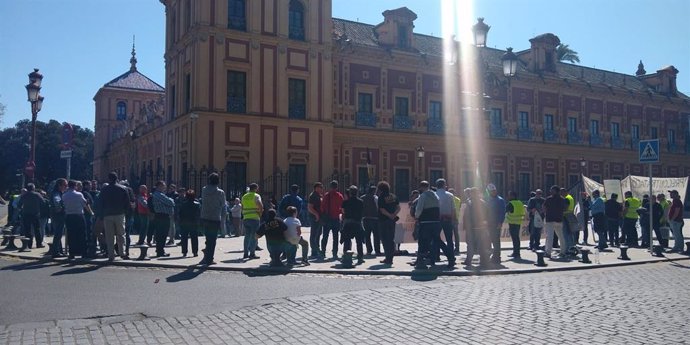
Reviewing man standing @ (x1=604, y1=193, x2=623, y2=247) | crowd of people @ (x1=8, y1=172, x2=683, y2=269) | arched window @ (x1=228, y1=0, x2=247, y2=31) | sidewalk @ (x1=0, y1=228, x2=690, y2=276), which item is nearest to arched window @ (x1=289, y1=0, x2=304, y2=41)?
arched window @ (x1=228, y1=0, x2=247, y2=31)

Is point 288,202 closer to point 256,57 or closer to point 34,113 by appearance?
point 34,113

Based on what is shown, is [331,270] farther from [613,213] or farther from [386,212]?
[613,213]

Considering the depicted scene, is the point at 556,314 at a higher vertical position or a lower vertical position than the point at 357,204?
lower

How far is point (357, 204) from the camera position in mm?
13445

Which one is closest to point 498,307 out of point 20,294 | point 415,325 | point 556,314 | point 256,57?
point 556,314

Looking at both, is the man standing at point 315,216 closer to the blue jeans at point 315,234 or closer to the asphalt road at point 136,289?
the blue jeans at point 315,234

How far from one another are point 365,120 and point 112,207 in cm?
2128

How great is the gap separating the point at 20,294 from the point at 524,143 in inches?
1339

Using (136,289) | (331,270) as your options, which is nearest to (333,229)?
(331,270)

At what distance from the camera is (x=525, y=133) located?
3869 centimetres

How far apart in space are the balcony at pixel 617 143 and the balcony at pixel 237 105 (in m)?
28.0

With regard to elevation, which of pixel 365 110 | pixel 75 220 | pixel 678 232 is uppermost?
pixel 365 110

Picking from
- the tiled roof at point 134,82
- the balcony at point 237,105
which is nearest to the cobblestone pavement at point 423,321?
the balcony at point 237,105

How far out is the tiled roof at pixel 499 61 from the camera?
34.4m
